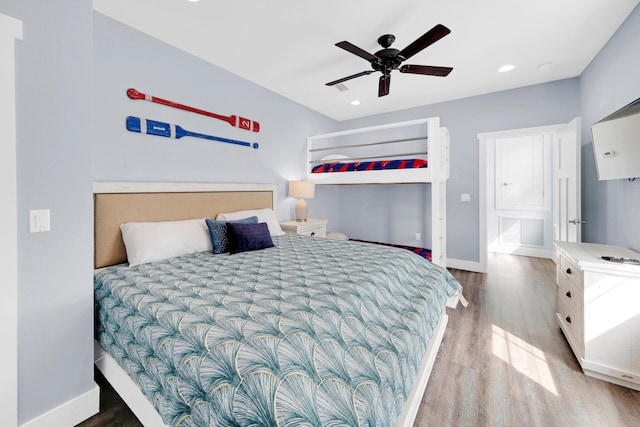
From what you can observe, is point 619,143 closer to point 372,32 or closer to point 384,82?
point 384,82

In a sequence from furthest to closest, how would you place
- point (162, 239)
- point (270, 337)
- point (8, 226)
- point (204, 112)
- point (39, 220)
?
point (204, 112) < point (162, 239) < point (39, 220) < point (8, 226) < point (270, 337)

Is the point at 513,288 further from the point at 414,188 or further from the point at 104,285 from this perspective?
the point at 104,285

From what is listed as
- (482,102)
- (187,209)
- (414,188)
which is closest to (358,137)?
(414,188)

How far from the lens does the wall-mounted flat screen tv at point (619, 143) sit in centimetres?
188

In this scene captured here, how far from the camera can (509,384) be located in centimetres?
177

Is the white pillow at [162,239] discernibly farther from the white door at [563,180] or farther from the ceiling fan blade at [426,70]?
the white door at [563,180]

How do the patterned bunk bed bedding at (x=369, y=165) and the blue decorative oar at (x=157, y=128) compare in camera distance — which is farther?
the patterned bunk bed bedding at (x=369, y=165)

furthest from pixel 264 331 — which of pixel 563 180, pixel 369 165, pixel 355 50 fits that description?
pixel 563 180

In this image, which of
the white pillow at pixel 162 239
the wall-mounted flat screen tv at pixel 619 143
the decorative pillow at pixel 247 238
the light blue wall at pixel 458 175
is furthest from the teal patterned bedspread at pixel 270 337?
the light blue wall at pixel 458 175

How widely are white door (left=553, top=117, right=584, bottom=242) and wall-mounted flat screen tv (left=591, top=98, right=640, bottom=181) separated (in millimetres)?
739

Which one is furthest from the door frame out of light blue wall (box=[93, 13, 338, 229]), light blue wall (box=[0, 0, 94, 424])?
light blue wall (box=[0, 0, 94, 424])

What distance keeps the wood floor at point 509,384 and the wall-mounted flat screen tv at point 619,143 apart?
4.49 ft

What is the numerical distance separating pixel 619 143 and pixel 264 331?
2.73 m

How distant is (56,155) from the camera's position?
1.45 metres
